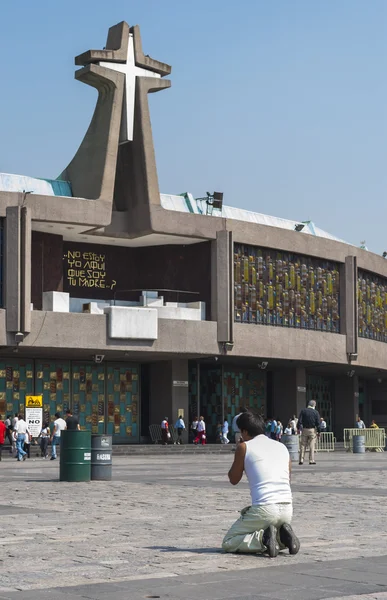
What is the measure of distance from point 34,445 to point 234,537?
34745mm

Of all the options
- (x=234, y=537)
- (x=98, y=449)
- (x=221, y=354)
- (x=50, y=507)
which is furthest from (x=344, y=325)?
(x=234, y=537)

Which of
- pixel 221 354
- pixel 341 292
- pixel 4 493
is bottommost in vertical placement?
pixel 4 493

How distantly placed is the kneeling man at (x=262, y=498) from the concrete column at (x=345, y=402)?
51168mm

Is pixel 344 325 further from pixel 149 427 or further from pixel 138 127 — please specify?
pixel 138 127

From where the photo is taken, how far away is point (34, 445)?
144 ft

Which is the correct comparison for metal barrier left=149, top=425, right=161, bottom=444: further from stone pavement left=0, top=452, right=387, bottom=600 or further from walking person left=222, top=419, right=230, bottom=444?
stone pavement left=0, top=452, right=387, bottom=600

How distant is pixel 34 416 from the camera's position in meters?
41.0

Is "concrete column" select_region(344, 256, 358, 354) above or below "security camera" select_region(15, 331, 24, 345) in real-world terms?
above

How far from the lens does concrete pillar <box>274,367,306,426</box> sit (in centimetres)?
5566

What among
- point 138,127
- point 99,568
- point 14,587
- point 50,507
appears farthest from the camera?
point 138,127

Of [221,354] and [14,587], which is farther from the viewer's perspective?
[221,354]

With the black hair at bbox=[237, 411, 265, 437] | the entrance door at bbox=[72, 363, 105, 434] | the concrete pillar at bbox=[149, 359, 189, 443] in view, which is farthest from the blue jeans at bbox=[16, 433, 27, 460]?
the black hair at bbox=[237, 411, 265, 437]

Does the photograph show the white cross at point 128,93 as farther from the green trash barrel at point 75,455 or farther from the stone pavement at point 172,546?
the stone pavement at point 172,546

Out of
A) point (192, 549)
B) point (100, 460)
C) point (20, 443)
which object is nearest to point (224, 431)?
point (20, 443)
